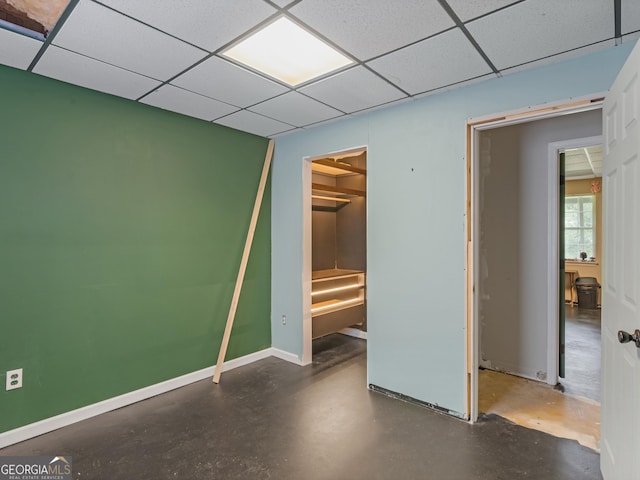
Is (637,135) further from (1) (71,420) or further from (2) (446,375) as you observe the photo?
(1) (71,420)

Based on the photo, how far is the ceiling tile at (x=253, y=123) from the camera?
3.23 m

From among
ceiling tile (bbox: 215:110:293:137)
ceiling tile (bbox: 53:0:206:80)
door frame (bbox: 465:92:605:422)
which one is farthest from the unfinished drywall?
ceiling tile (bbox: 53:0:206:80)

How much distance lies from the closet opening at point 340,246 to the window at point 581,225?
16.3 feet

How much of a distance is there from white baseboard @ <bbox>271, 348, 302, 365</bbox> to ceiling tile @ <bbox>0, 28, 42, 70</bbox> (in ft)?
10.9

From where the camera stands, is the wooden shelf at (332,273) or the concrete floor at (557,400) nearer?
the concrete floor at (557,400)

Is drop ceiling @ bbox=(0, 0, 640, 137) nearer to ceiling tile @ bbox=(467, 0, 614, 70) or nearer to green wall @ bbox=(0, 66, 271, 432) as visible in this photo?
ceiling tile @ bbox=(467, 0, 614, 70)

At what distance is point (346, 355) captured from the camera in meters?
4.01

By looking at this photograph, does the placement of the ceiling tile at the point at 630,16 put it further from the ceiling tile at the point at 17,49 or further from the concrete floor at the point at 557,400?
the ceiling tile at the point at 17,49

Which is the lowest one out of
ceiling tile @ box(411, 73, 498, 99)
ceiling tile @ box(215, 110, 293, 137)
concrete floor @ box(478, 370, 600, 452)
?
concrete floor @ box(478, 370, 600, 452)

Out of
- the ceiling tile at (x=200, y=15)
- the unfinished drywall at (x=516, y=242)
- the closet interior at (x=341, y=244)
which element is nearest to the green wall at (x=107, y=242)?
the closet interior at (x=341, y=244)

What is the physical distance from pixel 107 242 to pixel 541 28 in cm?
327

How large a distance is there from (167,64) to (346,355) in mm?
3343

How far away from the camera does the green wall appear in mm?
2365

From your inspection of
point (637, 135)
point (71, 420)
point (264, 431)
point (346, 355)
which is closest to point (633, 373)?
point (637, 135)
